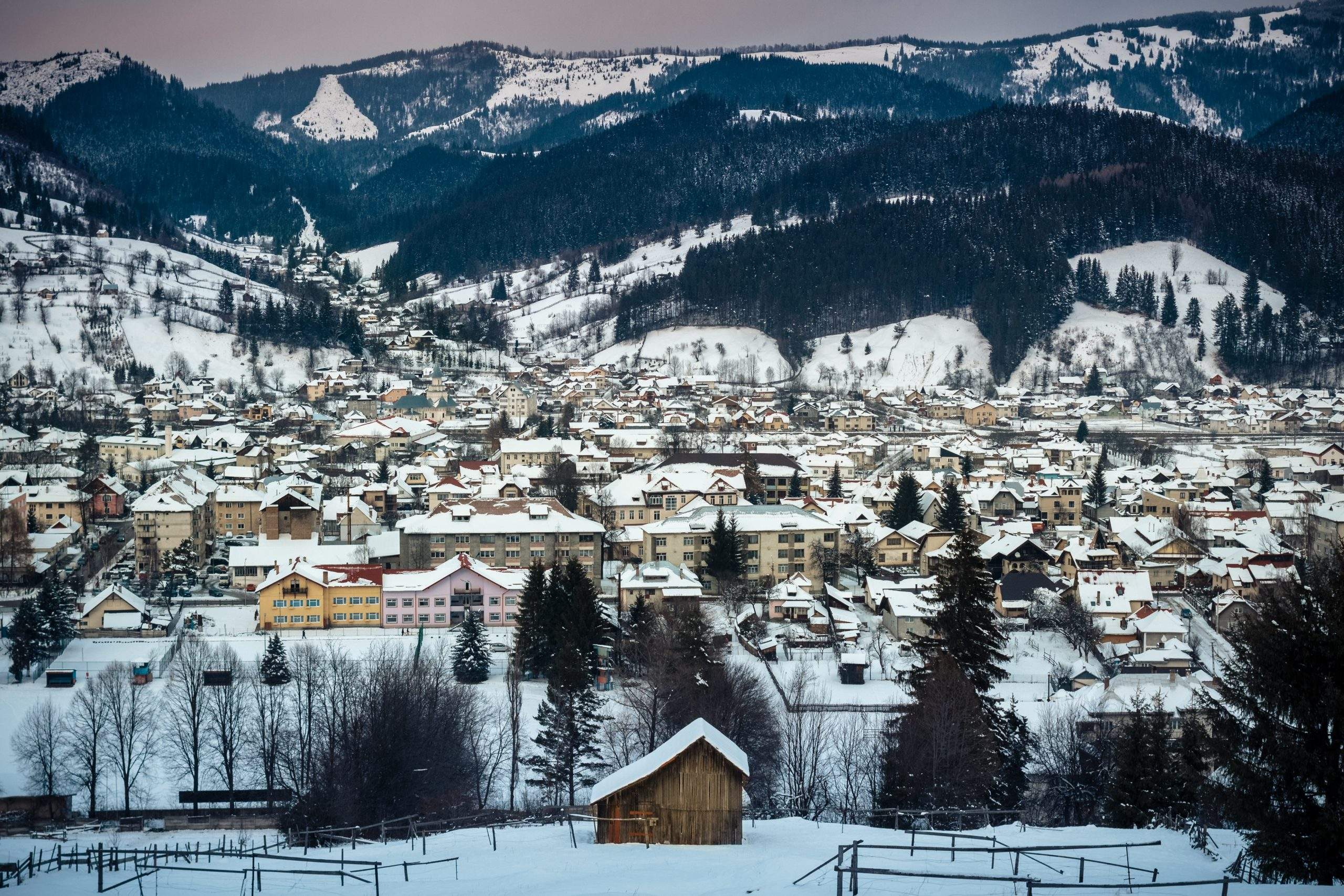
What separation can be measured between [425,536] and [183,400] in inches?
1433

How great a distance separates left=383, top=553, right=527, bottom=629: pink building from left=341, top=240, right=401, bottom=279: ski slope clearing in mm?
93861

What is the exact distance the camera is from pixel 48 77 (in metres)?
196

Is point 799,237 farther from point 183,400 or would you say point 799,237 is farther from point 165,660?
point 165,660

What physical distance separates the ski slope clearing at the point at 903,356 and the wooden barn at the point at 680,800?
64.1 meters

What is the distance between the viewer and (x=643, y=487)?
1494 inches

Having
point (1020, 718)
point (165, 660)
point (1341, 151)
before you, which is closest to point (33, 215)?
point (165, 660)

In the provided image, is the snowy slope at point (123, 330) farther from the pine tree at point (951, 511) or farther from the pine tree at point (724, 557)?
the pine tree at point (724, 557)

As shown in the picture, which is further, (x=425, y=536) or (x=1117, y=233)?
(x=1117, y=233)

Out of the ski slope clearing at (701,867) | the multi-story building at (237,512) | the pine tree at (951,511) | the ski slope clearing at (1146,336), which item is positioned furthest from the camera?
the ski slope clearing at (1146,336)

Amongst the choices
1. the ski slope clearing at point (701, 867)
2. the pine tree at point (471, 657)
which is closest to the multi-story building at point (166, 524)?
the pine tree at point (471, 657)

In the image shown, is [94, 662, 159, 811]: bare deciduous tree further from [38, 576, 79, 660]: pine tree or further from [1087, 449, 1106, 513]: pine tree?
[1087, 449, 1106, 513]: pine tree

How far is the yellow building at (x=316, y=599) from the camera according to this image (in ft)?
88.8

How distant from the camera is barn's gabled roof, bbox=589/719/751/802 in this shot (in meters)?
11.0

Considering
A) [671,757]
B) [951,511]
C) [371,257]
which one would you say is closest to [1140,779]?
[671,757]
